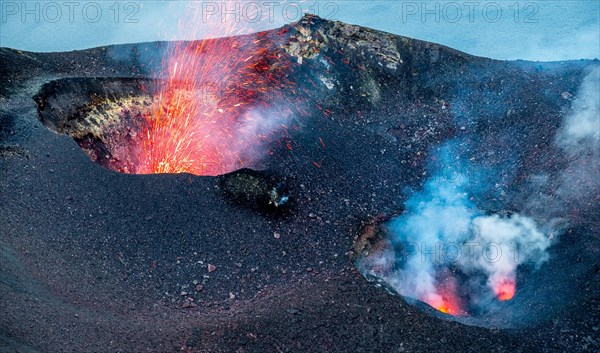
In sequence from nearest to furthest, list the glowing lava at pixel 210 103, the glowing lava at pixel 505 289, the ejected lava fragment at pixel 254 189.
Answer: the glowing lava at pixel 505 289 → the ejected lava fragment at pixel 254 189 → the glowing lava at pixel 210 103

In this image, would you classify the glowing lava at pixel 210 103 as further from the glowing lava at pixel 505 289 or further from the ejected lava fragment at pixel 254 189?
the glowing lava at pixel 505 289

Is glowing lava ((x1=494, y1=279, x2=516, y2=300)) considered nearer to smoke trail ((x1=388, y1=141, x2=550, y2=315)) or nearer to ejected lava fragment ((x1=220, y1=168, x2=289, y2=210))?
smoke trail ((x1=388, y1=141, x2=550, y2=315))

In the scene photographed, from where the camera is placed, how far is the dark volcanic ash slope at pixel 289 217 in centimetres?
516

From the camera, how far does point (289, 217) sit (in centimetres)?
677

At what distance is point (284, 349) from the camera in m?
5.00


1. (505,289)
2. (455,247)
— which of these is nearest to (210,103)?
(455,247)

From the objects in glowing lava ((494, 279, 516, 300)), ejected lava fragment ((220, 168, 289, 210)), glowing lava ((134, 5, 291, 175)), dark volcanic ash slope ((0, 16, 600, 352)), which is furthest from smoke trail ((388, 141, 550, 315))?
glowing lava ((134, 5, 291, 175))

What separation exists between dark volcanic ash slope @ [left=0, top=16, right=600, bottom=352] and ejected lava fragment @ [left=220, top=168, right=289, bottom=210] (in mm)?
133

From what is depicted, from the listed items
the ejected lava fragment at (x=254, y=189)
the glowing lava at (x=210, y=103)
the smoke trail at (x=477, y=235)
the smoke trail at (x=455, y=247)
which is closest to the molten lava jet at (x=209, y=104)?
the glowing lava at (x=210, y=103)

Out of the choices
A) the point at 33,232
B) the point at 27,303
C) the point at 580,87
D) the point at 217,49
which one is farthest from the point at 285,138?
the point at 580,87

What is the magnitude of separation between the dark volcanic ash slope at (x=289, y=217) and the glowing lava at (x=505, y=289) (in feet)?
1.92

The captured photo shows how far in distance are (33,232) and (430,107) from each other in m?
6.26

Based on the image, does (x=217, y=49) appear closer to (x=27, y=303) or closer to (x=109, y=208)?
(x=109, y=208)

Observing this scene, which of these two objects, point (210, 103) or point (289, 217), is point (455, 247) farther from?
point (210, 103)
